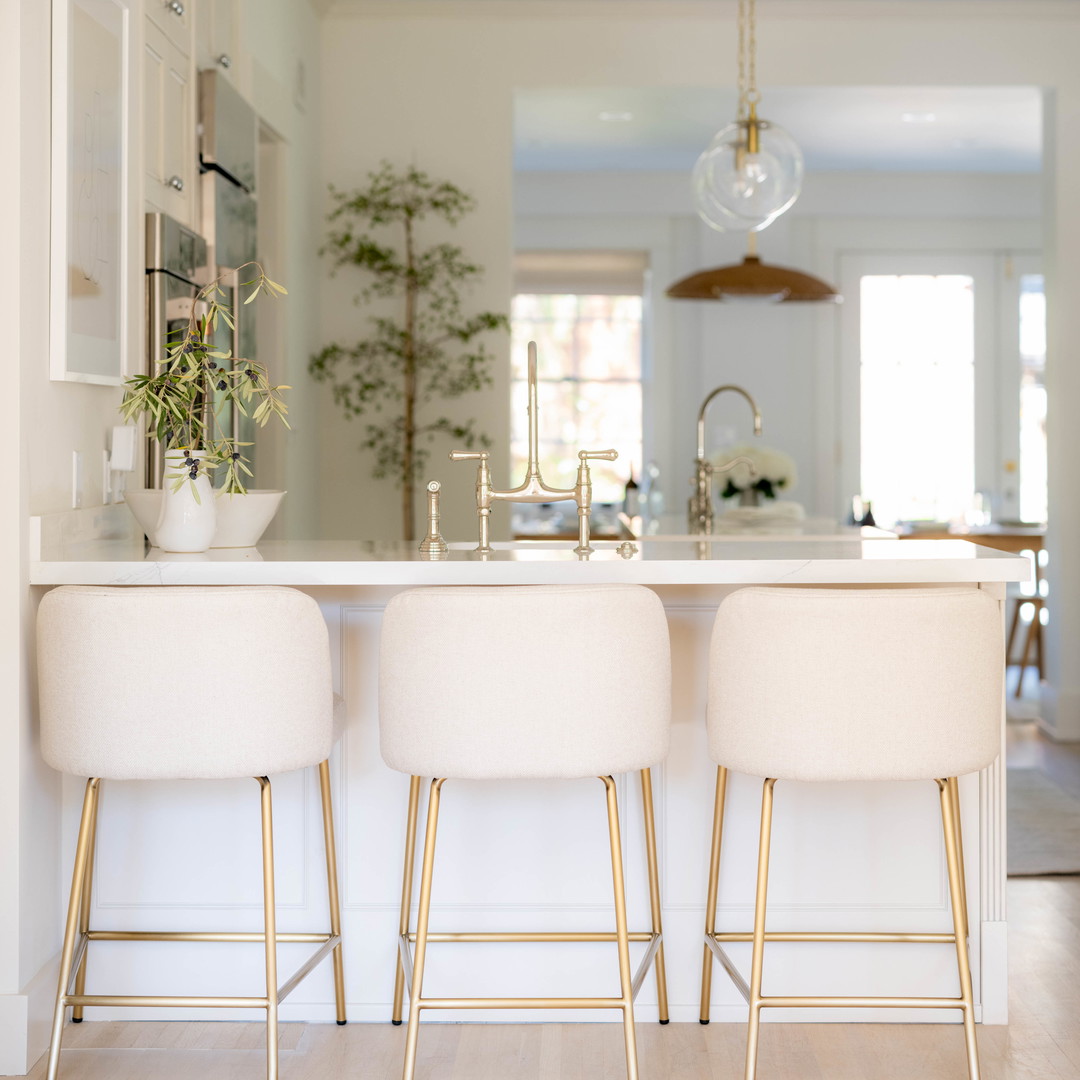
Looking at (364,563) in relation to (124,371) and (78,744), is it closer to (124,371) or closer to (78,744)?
(78,744)

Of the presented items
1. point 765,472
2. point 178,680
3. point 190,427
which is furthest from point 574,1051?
point 765,472

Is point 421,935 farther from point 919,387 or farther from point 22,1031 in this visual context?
point 919,387

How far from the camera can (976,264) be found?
756cm

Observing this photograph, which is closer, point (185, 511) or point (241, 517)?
point (185, 511)

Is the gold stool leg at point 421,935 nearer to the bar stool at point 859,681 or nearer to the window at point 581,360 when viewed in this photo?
the bar stool at point 859,681

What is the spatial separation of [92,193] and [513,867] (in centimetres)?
159

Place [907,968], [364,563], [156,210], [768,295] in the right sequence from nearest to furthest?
[364,563], [907,968], [156,210], [768,295]

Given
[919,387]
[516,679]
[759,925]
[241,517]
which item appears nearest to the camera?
[516,679]

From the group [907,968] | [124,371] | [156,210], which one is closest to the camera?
[907,968]

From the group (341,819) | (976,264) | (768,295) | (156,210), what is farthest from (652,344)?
(341,819)

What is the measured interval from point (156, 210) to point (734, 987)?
7.16ft

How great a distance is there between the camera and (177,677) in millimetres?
2074

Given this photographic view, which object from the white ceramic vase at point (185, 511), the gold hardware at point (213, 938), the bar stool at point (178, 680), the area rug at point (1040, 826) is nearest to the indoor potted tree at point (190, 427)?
the white ceramic vase at point (185, 511)

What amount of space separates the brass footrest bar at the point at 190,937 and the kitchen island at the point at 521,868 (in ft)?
0.29
